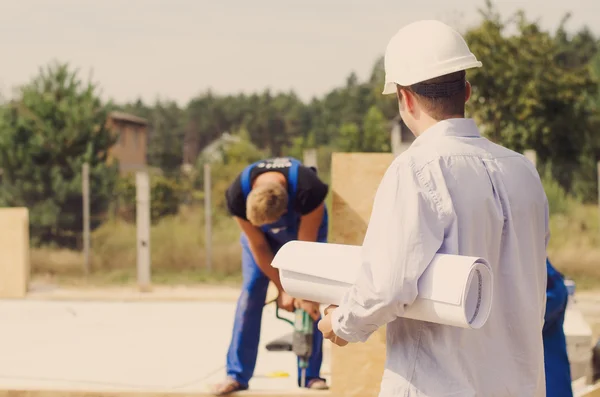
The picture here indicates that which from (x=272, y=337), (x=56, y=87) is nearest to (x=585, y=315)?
(x=272, y=337)

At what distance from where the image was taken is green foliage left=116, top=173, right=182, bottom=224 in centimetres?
1698

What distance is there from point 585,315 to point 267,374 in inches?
213

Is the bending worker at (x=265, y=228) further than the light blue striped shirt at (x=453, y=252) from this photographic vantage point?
Yes

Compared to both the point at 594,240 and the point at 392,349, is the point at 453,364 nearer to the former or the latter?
the point at 392,349

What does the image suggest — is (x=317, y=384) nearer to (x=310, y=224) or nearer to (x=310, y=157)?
(x=310, y=224)

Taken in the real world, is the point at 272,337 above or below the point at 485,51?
below

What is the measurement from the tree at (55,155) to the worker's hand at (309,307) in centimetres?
1126

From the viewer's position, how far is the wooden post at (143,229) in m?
13.5

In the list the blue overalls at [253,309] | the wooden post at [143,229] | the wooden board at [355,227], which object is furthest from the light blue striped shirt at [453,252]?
the wooden post at [143,229]

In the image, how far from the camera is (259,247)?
18.5ft

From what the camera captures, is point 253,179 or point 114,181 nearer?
point 253,179

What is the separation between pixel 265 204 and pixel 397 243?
108 inches

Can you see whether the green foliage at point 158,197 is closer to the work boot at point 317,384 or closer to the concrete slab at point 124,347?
the concrete slab at point 124,347

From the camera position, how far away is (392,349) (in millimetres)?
2604
